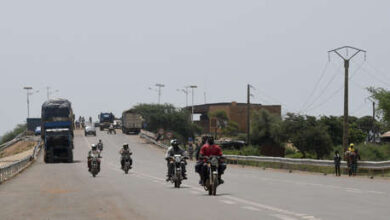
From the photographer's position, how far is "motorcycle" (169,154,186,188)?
24.3 meters

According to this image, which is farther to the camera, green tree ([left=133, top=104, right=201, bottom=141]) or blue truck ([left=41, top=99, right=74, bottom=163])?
green tree ([left=133, top=104, right=201, bottom=141])

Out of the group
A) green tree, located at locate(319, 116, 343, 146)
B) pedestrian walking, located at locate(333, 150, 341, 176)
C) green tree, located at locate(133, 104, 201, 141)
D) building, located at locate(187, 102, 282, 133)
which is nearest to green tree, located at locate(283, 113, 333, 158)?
green tree, located at locate(319, 116, 343, 146)

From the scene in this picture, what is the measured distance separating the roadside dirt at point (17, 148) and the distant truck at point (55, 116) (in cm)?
4248

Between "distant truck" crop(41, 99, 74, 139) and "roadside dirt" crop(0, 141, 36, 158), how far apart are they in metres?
42.5

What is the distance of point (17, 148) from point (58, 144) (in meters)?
48.7

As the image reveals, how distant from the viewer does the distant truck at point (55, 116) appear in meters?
59.9

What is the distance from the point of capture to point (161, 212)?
48.8 feet

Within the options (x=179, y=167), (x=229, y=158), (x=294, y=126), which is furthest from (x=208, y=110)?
(x=179, y=167)

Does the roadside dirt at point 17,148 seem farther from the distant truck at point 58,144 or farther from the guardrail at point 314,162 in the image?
the guardrail at point 314,162

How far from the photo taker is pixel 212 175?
66.4 ft

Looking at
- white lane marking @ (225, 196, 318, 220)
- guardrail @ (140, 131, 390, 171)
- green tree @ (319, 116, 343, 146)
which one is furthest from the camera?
green tree @ (319, 116, 343, 146)

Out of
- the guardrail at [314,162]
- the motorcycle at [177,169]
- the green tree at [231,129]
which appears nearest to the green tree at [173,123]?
the green tree at [231,129]

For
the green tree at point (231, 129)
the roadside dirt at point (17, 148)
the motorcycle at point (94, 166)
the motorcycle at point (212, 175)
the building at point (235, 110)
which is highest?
the building at point (235, 110)

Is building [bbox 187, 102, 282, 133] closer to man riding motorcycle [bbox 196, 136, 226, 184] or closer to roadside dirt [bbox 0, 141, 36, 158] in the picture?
roadside dirt [bbox 0, 141, 36, 158]
